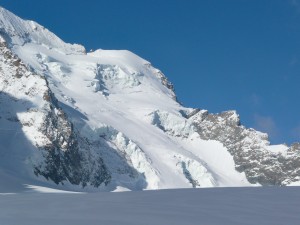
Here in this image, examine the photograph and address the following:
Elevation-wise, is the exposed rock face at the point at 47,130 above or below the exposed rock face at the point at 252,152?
below

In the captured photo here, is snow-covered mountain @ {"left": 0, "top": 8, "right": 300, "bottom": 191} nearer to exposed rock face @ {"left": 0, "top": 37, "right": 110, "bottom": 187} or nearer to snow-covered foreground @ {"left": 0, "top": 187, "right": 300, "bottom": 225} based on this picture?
exposed rock face @ {"left": 0, "top": 37, "right": 110, "bottom": 187}

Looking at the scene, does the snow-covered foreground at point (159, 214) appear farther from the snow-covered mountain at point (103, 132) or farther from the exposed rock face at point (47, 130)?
the exposed rock face at point (47, 130)

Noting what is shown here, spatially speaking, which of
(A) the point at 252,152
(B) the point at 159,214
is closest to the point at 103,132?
(A) the point at 252,152

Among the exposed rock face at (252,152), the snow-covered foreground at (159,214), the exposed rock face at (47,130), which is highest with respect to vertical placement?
the exposed rock face at (252,152)

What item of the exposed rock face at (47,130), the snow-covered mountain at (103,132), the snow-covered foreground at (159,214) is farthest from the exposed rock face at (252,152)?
the snow-covered foreground at (159,214)

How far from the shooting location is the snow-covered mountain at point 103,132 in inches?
4272

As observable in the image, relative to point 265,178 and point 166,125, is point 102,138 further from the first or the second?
point 265,178

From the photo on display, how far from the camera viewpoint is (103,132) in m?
137

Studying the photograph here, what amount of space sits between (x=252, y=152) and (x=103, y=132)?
193 feet

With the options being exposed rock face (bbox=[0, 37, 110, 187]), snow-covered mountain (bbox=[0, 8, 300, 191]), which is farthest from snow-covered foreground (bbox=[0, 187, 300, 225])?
exposed rock face (bbox=[0, 37, 110, 187])

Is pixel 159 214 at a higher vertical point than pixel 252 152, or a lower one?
lower

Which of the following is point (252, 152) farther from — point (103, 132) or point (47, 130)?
point (47, 130)

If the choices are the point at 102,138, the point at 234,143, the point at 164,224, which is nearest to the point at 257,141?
the point at 234,143

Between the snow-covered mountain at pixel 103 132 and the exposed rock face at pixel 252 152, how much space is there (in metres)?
0.32
